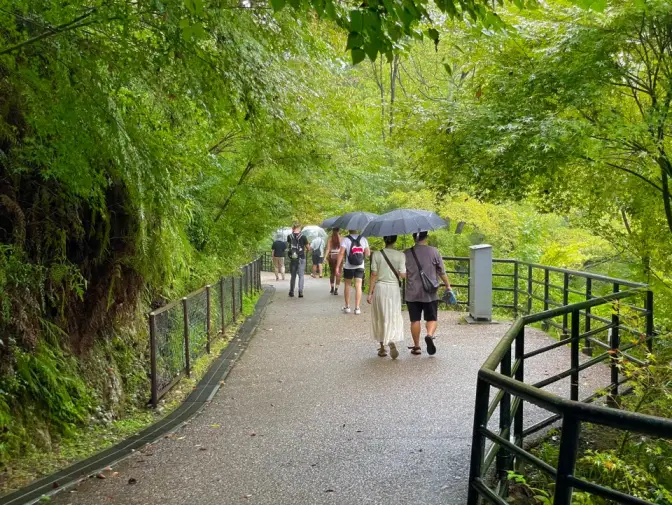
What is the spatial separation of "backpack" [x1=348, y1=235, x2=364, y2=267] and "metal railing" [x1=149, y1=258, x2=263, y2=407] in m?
3.11

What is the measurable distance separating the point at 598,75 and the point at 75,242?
5.76 metres

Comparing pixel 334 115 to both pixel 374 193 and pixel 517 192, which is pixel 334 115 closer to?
pixel 517 192

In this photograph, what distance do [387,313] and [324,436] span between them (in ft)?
10.9

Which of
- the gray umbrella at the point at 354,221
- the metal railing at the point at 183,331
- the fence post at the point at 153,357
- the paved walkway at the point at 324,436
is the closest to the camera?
the paved walkway at the point at 324,436

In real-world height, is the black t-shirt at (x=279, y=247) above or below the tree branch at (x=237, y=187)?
below

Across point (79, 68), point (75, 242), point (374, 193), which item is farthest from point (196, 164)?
point (374, 193)

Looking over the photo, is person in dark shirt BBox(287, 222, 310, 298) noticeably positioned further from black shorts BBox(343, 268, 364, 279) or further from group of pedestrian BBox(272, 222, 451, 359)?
group of pedestrian BBox(272, 222, 451, 359)

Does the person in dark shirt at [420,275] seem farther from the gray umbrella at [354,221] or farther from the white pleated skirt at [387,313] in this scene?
the gray umbrella at [354,221]

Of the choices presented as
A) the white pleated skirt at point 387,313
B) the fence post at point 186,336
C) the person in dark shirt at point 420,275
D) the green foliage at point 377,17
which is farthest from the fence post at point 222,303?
the green foliage at point 377,17

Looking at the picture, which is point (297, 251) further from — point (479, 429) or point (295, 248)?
point (479, 429)

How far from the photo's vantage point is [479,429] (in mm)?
3258

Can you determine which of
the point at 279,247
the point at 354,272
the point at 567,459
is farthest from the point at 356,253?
the point at 279,247

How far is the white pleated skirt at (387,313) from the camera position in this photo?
28.9 ft

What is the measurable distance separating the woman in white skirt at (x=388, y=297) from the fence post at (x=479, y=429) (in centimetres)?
539
